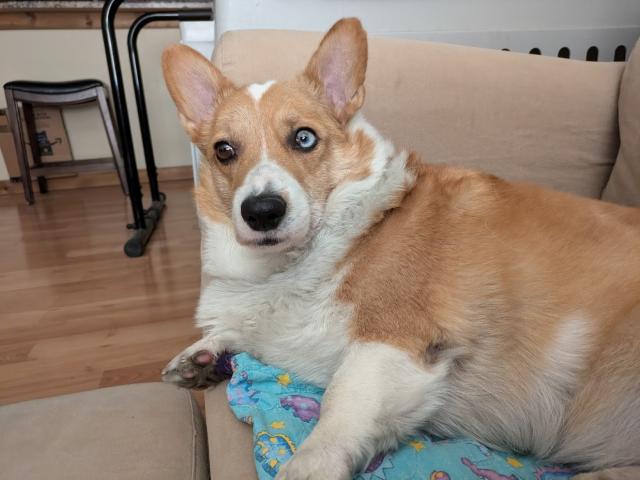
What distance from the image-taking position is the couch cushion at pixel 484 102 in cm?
159

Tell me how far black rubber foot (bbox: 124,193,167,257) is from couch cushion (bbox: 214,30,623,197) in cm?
197

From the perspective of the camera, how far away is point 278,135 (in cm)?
125

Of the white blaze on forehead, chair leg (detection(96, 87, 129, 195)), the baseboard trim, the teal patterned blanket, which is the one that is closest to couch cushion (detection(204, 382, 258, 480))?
the teal patterned blanket

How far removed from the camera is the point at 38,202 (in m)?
4.65

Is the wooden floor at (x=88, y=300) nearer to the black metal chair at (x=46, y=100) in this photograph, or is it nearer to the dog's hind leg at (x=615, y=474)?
the black metal chair at (x=46, y=100)

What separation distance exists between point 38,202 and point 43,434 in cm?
433

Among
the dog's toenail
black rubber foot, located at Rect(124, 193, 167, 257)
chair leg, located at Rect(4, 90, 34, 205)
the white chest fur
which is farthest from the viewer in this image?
chair leg, located at Rect(4, 90, 34, 205)

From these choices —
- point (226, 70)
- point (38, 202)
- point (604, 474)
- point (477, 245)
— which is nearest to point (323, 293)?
point (477, 245)

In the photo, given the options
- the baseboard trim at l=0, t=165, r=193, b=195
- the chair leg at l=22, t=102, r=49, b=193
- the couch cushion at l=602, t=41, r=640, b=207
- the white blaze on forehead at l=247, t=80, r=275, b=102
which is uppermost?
the white blaze on forehead at l=247, t=80, r=275, b=102

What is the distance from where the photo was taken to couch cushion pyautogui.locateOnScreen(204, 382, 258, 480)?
84cm

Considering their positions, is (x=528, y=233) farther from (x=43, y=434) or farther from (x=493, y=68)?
(x=43, y=434)

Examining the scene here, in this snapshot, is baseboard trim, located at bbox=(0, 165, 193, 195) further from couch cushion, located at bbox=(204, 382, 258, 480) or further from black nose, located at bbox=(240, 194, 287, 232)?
couch cushion, located at bbox=(204, 382, 258, 480)

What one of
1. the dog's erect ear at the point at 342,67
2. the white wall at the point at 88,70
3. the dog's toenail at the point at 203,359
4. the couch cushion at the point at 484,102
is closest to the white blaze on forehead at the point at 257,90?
the dog's erect ear at the point at 342,67

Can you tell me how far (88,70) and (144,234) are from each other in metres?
2.53
